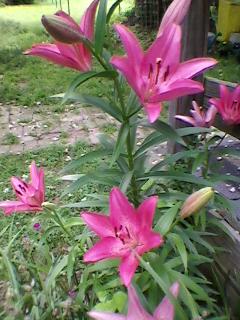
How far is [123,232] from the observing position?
3.06ft

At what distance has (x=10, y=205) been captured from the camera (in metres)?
1.18

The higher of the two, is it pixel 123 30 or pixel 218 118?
pixel 123 30

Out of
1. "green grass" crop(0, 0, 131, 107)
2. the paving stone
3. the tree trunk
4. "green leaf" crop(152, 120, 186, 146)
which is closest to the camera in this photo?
"green leaf" crop(152, 120, 186, 146)

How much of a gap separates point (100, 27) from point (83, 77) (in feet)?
0.39

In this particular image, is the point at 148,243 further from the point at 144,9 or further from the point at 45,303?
the point at 144,9

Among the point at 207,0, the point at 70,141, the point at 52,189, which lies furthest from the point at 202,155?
the point at 70,141

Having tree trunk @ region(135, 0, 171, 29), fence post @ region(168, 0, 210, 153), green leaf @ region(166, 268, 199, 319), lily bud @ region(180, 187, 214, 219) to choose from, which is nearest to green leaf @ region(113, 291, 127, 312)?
green leaf @ region(166, 268, 199, 319)

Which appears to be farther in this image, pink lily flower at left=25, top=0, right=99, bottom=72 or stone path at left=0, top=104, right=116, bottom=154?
stone path at left=0, top=104, right=116, bottom=154

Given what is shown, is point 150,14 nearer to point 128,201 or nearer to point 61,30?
point 128,201

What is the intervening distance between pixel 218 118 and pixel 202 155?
293 mm

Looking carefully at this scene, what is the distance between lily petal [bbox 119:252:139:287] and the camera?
0.86 meters

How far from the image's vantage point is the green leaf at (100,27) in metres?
0.94

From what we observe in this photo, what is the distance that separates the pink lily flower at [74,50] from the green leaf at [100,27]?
A: 0.02 metres

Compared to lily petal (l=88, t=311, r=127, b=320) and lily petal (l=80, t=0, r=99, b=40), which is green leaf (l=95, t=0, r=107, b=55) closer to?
lily petal (l=80, t=0, r=99, b=40)
